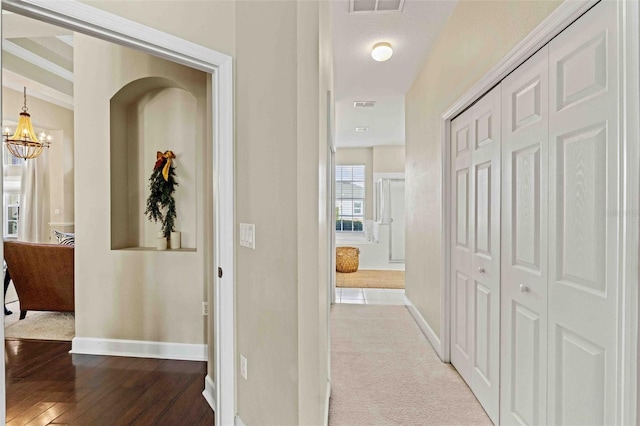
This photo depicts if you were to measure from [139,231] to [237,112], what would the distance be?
194cm

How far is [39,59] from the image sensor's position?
423cm

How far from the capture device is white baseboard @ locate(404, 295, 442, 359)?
2.96 metres

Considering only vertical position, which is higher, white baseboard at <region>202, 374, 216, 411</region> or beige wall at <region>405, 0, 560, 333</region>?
beige wall at <region>405, 0, 560, 333</region>

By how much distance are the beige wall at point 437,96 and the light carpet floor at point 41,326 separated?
11.5ft

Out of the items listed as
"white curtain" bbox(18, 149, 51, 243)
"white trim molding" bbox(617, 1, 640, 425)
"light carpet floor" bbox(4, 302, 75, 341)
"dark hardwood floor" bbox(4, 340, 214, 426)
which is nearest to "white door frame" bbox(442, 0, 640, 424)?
"white trim molding" bbox(617, 1, 640, 425)

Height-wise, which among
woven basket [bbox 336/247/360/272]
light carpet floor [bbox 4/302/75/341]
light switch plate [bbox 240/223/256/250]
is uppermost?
light switch plate [bbox 240/223/256/250]

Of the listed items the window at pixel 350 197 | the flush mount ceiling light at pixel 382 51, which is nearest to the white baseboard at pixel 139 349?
the flush mount ceiling light at pixel 382 51

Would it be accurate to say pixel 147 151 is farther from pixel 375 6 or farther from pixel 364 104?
pixel 364 104

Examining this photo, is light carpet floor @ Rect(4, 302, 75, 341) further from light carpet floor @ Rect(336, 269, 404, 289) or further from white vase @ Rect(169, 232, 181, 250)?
light carpet floor @ Rect(336, 269, 404, 289)

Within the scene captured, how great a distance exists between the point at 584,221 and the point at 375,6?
2.06m

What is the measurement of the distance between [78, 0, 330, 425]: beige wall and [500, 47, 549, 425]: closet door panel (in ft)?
3.32

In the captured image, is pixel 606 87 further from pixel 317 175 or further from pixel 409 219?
pixel 409 219

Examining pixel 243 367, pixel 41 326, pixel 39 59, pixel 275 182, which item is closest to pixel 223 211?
pixel 275 182

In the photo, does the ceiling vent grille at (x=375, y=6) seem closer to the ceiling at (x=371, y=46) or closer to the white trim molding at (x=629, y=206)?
the ceiling at (x=371, y=46)
